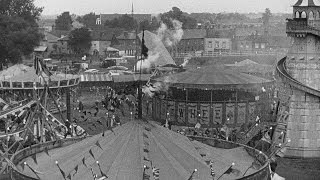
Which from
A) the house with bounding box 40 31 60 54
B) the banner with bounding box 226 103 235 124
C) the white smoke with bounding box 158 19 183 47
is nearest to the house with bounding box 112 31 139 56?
the white smoke with bounding box 158 19 183 47

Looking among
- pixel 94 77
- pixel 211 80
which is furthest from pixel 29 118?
pixel 94 77

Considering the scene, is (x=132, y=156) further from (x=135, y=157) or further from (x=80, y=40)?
(x=80, y=40)

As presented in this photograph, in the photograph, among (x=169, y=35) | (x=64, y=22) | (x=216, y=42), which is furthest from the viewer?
(x=64, y=22)

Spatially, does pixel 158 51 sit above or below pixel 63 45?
below

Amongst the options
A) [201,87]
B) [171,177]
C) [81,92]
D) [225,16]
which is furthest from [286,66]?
[225,16]

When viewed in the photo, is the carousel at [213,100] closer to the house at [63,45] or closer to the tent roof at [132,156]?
the tent roof at [132,156]
